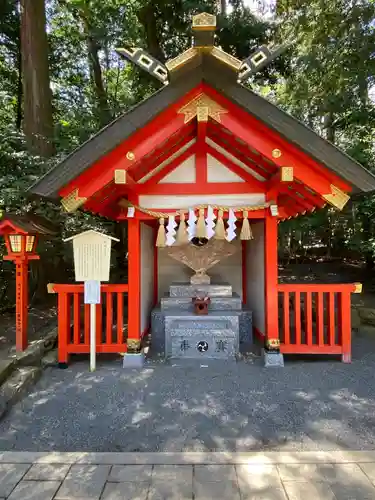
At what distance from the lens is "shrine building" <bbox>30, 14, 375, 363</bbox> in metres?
3.80

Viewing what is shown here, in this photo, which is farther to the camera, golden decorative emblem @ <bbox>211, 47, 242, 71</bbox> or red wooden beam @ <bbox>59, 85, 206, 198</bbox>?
red wooden beam @ <bbox>59, 85, 206, 198</bbox>

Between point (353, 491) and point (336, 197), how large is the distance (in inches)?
120

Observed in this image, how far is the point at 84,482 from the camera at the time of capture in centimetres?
225

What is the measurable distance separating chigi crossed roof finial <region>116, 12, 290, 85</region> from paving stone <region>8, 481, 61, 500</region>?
12.5 ft

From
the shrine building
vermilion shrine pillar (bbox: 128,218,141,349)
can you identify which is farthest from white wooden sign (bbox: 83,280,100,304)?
vermilion shrine pillar (bbox: 128,218,141,349)

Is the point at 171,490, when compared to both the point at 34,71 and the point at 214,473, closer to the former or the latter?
the point at 214,473

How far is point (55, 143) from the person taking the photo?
768 centimetres

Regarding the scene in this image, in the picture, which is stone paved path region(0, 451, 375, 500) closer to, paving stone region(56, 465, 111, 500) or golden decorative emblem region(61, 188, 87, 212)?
paving stone region(56, 465, 111, 500)

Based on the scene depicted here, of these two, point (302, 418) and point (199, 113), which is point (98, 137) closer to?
point (199, 113)

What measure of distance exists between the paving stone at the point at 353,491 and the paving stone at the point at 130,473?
1.22 m

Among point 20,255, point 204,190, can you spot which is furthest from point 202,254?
point 20,255

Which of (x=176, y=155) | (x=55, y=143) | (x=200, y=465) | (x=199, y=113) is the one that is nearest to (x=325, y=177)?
(x=199, y=113)

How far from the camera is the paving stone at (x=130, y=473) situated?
2283mm

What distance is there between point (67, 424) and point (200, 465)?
138 cm
